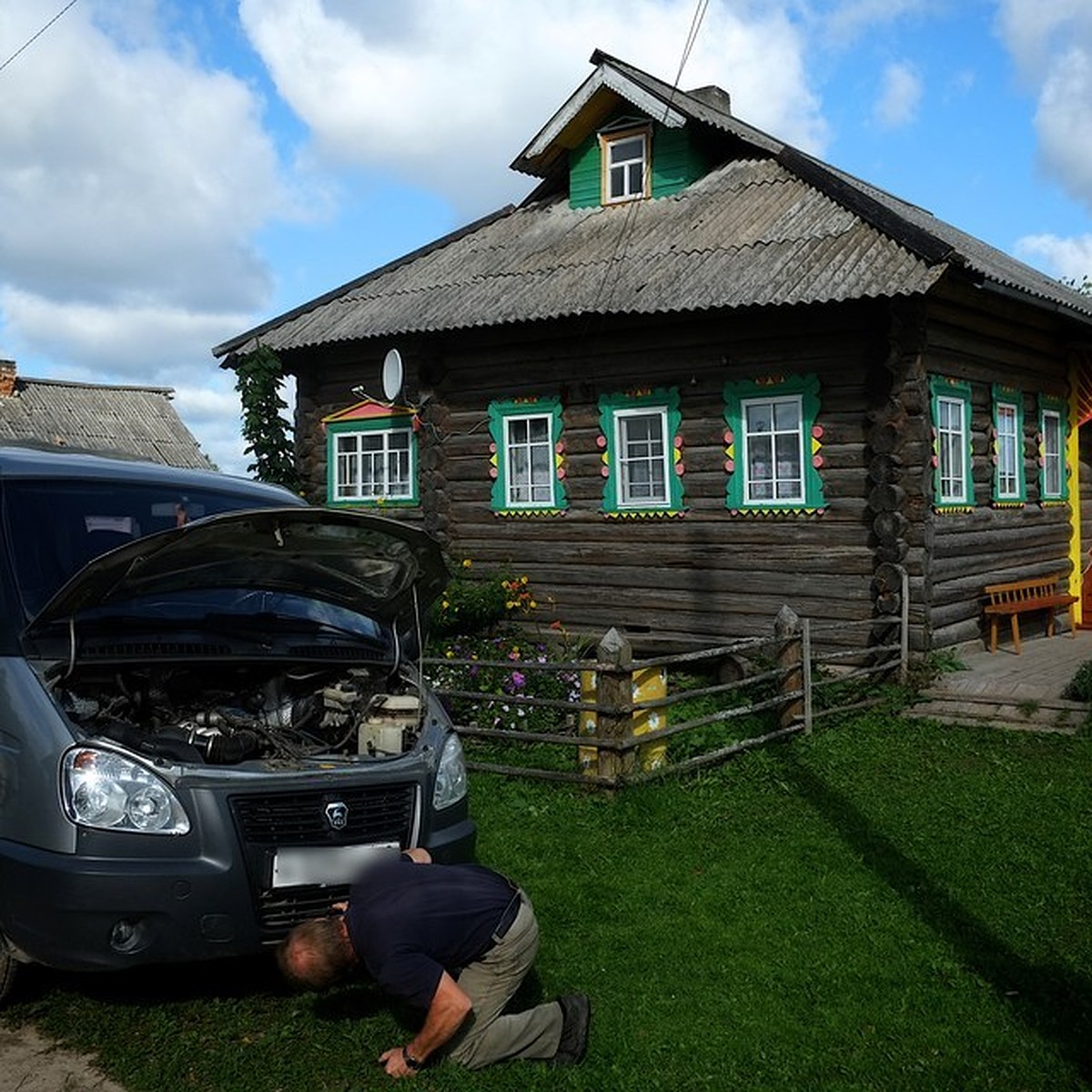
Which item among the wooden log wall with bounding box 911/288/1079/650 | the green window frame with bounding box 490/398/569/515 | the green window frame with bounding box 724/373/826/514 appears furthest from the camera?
the green window frame with bounding box 490/398/569/515

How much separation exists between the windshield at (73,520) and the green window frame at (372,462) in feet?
30.2

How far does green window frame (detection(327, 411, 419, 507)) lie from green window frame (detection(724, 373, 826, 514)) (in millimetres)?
4314

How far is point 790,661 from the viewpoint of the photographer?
948 centimetres

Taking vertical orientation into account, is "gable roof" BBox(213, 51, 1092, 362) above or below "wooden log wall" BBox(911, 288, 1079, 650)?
above

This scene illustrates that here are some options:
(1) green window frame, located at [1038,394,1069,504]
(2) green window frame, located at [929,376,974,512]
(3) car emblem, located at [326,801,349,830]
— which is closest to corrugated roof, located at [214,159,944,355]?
(2) green window frame, located at [929,376,974,512]

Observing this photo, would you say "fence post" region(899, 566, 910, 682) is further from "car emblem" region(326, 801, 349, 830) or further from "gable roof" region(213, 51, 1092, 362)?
"car emblem" region(326, 801, 349, 830)

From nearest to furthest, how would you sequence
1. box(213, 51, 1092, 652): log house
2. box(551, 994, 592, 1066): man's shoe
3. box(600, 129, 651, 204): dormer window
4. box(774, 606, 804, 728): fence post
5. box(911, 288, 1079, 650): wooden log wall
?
box(551, 994, 592, 1066): man's shoe
box(774, 606, 804, 728): fence post
box(213, 51, 1092, 652): log house
box(911, 288, 1079, 650): wooden log wall
box(600, 129, 651, 204): dormer window

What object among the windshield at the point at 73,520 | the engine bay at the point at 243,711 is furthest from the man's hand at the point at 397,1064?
the windshield at the point at 73,520

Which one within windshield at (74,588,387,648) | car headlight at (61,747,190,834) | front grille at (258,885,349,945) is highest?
windshield at (74,588,387,648)

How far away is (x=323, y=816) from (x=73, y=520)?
176 cm

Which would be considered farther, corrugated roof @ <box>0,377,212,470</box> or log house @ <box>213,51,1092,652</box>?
corrugated roof @ <box>0,377,212,470</box>

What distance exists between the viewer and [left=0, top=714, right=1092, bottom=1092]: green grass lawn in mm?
4078

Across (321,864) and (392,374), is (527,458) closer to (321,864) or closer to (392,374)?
(392,374)

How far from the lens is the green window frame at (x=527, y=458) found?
44.3 ft
